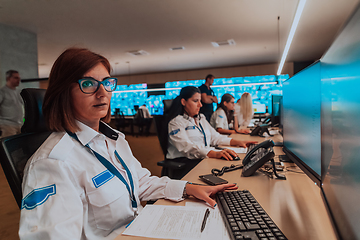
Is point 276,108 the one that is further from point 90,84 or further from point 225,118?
point 90,84

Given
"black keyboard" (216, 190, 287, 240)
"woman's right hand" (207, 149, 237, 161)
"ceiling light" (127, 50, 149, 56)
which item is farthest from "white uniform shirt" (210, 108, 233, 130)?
"ceiling light" (127, 50, 149, 56)

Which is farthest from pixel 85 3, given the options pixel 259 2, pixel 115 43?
pixel 259 2

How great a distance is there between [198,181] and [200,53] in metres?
6.74

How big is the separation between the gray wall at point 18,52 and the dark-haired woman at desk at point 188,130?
13.0ft

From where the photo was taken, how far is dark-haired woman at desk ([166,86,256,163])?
7.29 ft

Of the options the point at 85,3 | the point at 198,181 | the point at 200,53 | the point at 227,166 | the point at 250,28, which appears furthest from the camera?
the point at 200,53

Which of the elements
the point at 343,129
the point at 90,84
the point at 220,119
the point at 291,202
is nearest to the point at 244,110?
the point at 220,119

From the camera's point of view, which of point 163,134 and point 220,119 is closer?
point 163,134

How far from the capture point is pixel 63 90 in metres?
0.94

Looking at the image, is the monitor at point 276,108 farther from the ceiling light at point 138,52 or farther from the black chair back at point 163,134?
the ceiling light at point 138,52

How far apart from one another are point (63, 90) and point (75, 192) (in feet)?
1.38

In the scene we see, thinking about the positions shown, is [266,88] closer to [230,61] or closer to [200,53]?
[230,61]

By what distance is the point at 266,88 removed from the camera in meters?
9.43

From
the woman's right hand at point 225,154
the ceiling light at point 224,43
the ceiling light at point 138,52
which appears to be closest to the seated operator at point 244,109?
the ceiling light at point 224,43
